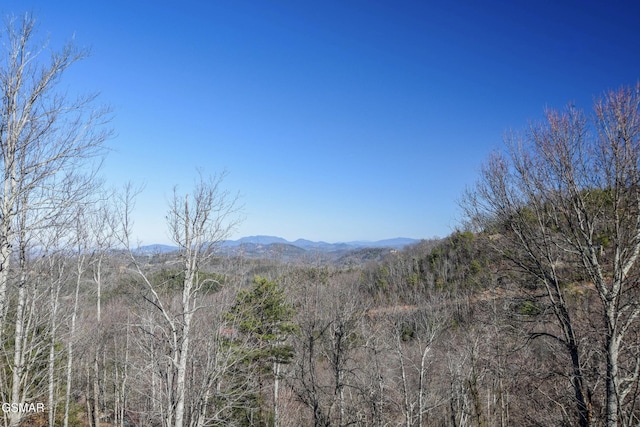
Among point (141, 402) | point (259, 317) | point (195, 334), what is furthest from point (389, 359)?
point (195, 334)

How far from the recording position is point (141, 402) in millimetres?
14266

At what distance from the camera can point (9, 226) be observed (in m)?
5.48

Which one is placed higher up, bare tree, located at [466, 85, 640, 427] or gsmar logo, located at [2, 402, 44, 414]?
bare tree, located at [466, 85, 640, 427]

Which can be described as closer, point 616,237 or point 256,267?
point 616,237

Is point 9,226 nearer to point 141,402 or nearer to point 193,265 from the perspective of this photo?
point 193,265

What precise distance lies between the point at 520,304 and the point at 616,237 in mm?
2659

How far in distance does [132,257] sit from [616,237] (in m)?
9.07

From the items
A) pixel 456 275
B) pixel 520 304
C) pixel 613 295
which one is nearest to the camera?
pixel 613 295

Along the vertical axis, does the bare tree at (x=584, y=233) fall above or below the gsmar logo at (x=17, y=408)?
above

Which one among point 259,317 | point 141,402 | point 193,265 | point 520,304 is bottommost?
point 141,402

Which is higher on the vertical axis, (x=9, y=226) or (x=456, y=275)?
(x=9, y=226)

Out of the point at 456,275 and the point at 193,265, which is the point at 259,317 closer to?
the point at 193,265

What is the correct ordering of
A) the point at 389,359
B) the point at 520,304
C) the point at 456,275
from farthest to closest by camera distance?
the point at 456,275 → the point at 389,359 → the point at 520,304

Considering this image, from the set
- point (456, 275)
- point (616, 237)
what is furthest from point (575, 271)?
point (456, 275)
